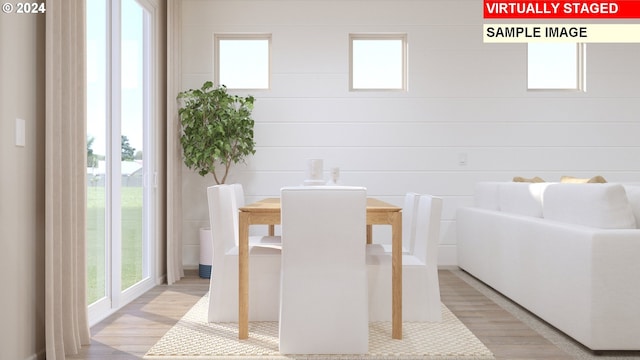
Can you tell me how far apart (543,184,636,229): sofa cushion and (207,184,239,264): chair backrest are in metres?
2.13

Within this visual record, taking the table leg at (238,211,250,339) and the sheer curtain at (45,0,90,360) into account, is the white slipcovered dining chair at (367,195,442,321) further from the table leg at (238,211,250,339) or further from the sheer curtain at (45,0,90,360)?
the sheer curtain at (45,0,90,360)

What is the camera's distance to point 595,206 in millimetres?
2828

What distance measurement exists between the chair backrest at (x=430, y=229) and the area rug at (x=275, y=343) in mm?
435

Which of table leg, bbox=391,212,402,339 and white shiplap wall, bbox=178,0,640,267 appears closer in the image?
table leg, bbox=391,212,402,339

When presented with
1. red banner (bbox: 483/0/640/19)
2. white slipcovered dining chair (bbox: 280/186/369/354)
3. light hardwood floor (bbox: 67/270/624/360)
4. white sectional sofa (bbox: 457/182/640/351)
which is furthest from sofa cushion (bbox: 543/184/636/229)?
red banner (bbox: 483/0/640/19)

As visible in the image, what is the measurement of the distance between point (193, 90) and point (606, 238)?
392cm

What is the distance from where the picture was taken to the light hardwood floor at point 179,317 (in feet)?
9.15

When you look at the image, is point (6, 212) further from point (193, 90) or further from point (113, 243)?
point (193, 90)

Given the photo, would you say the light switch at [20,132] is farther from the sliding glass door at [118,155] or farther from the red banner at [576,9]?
the red banner at [576,9]

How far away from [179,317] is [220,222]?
745 mm

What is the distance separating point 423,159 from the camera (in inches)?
215

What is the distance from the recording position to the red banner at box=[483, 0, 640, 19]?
18.3 ft

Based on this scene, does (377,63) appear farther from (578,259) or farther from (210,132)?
(578,259)

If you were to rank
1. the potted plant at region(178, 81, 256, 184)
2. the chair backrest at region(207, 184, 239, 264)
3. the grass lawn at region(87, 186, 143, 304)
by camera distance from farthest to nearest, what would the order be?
the potted plant at region(178, 81, 256, 184) → the grass lawn at region(87, 186, 143, 304) → the chair backrest at region(207, 184, 239, 264)
